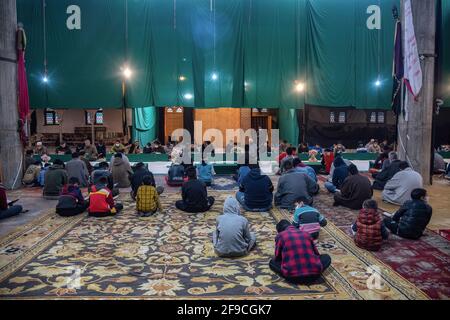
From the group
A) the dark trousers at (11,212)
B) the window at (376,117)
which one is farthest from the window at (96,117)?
the dark trousers at (11,212)

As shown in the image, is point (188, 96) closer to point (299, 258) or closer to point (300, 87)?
point (300, 87)

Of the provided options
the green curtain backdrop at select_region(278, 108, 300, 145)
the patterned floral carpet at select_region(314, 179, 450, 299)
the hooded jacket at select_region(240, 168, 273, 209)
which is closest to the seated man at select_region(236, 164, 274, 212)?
the hooded jacket at select_region(240, 168, 273, 209)

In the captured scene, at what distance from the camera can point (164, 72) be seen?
1524 centimetres

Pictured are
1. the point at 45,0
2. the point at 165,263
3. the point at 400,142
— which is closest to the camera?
the point at 165,263

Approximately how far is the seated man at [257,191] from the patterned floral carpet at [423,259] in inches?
56.0

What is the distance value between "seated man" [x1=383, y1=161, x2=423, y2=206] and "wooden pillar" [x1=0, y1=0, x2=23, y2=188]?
890cm

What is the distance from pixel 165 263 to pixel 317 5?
518 inches

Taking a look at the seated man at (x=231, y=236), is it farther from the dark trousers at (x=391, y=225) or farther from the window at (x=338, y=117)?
the window at (x=338, y=117)

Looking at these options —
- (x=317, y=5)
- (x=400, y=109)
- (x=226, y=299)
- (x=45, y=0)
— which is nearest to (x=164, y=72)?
(x=45, y=0)

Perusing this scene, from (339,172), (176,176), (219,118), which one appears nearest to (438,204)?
(339,172)

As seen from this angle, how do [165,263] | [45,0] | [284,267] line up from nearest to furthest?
[284,267], [165,263], [45,0]

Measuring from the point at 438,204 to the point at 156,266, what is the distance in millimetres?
6215

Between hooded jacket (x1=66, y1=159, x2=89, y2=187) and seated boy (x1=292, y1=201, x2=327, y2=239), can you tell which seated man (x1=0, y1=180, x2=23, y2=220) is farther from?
seated boy (x1=292, y1=201, x2=327, y2=239)

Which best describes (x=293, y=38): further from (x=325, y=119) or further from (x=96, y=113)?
(x=96, y=113)
